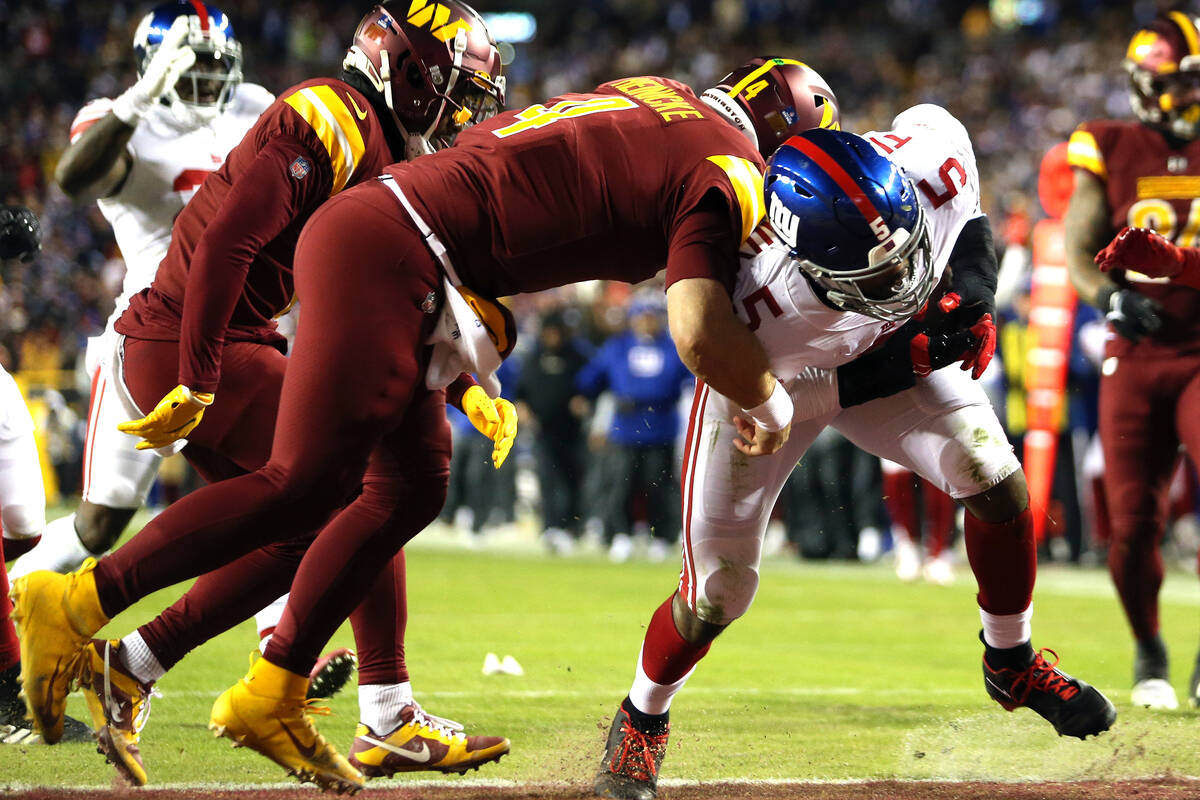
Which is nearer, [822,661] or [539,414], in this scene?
[822,661]

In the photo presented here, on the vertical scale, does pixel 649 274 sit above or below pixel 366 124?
below

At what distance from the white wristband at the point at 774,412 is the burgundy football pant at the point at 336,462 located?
2.52ft

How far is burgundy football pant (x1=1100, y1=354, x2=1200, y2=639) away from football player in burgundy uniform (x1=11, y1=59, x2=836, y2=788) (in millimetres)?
2366

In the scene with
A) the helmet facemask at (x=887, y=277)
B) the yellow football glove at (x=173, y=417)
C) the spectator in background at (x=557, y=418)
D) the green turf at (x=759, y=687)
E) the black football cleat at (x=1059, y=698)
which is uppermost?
the helmet facemask at (x=887, y=277)

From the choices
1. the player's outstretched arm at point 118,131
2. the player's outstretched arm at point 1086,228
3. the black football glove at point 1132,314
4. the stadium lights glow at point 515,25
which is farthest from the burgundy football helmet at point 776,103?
the stadium lights glow at point 515,25

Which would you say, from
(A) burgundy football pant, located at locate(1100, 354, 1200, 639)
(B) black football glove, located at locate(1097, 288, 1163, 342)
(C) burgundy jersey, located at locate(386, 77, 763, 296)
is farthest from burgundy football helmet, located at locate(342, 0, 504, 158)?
(A) burgundy football pant, located at locate(1100, 354, 1200, 639)

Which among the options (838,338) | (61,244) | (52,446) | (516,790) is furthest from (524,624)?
(61,244)

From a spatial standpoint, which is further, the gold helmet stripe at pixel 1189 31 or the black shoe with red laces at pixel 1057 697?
the gold helmet stripe at pixel 1189 31

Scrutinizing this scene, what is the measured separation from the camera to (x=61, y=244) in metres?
19.3

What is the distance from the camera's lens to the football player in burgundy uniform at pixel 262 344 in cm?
371

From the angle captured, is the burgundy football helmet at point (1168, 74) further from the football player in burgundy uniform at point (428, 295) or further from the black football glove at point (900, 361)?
the football player in burgundy uniform at point (428, 295)

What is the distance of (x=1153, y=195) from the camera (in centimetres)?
556

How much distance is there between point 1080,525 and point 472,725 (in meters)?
7.48

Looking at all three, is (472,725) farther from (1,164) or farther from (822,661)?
(1,164)
